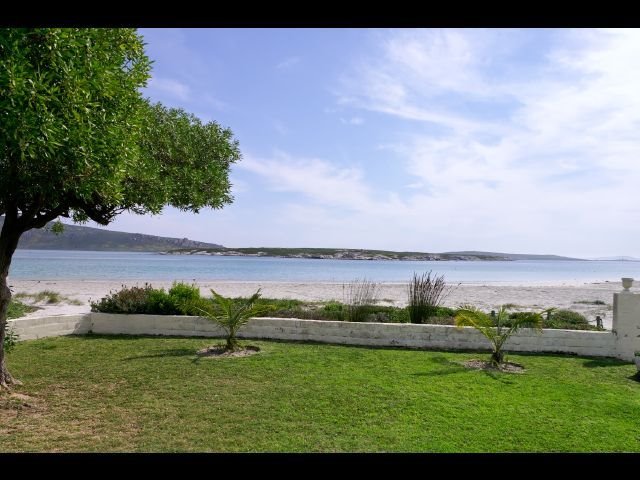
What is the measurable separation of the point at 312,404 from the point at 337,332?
165 inches

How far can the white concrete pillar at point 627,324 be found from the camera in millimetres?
8352

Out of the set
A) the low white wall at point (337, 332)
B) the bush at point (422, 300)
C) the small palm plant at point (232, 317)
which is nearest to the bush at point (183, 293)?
the low white wall at point (337, 332)

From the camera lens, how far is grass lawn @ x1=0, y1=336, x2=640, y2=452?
14.4 ft

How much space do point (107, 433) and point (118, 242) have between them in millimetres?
141757

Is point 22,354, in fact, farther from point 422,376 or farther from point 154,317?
point 422,376

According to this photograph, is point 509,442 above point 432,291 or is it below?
below

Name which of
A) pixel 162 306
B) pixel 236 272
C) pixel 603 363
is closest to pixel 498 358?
pixel 603 363

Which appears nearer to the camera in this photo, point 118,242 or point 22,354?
point 22,354

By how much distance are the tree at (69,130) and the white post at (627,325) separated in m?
8.20

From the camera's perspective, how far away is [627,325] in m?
8.44

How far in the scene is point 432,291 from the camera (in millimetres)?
11008
